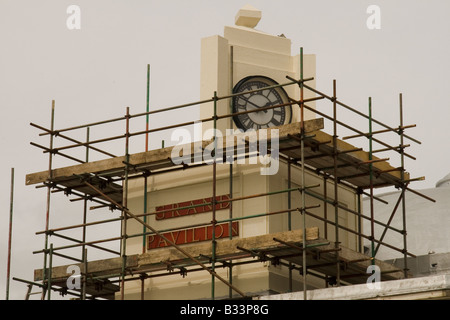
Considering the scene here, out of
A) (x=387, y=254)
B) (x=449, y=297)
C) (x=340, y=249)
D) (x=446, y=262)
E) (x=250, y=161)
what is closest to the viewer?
(x=449, y=297)

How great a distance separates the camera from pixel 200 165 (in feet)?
127

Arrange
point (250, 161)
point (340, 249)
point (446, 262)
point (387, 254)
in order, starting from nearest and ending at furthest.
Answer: point (340, 249) < point (250, 161) < point (446, 262) < point (387, 254)

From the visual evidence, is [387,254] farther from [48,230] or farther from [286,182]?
[48,230]

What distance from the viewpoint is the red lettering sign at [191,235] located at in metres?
38.2

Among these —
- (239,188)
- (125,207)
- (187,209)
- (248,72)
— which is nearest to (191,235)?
(187,209)

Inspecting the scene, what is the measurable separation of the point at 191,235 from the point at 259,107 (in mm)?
4272

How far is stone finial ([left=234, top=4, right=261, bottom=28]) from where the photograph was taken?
1690 inches

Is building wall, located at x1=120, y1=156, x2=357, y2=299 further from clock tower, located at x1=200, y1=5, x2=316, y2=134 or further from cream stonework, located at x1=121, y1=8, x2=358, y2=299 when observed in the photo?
clock tower, located at x1=200, y1=5, x2=316, y2=134

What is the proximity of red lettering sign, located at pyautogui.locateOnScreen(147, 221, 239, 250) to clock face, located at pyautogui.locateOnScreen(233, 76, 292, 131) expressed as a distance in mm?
3423

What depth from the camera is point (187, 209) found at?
128ft

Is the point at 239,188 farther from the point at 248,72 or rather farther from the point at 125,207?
the point at 248,72

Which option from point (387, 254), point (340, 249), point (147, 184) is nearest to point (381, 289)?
point (340, 249)

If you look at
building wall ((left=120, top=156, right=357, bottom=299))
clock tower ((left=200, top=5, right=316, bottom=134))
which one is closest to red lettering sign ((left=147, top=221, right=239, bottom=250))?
building wall ((left=120, top=156, right=357, bottom=299))
